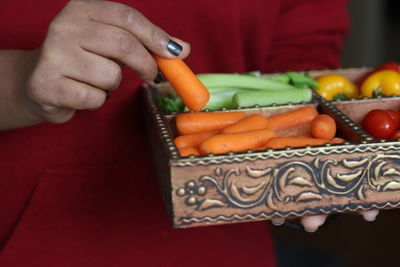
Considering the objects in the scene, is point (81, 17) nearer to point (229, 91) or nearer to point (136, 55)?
point (136, 55)

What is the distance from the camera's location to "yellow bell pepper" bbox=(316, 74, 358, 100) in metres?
1.29

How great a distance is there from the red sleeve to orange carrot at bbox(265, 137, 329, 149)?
555mm

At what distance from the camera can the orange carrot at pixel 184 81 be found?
99 cm

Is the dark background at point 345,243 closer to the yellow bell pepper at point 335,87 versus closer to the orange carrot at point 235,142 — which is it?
the yellow bell pepper at point 335,87

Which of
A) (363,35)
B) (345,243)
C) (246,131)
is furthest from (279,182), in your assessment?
(363,35)

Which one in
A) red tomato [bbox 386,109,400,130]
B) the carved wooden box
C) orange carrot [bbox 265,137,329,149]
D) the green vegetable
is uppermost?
the green vegetable

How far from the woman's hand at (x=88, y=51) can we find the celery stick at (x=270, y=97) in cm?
26

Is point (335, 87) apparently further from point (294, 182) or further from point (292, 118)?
point (294, 182)

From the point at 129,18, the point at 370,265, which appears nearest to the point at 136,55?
the point at 129,18

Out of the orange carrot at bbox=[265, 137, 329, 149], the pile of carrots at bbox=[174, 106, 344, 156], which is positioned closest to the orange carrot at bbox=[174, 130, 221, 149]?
the pile of carrots at bbox=[174, 106, 344, 156]

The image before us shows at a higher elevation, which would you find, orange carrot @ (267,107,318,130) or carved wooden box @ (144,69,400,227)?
orange carrot @ (267,107,318,130)

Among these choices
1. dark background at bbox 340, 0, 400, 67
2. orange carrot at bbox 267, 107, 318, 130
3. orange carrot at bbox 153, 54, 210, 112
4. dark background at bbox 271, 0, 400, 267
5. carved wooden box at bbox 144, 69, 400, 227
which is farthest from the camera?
dark background at bbox 340, 0, 400, 67

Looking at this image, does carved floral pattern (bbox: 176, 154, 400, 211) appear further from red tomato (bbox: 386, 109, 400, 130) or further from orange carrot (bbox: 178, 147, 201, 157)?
red tomato (bbox: 386, 109, 400, 130)

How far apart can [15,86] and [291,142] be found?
18.3 inches
